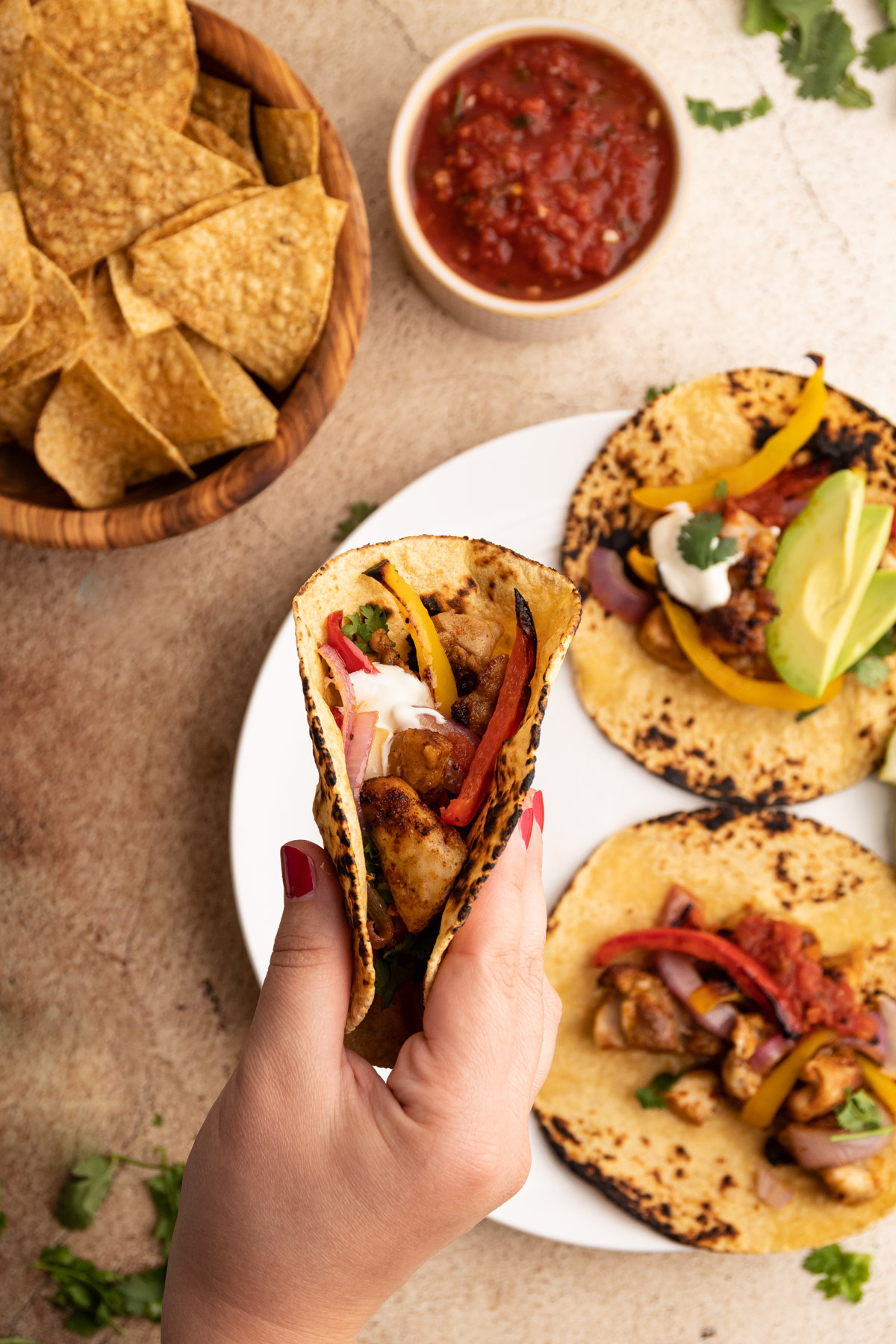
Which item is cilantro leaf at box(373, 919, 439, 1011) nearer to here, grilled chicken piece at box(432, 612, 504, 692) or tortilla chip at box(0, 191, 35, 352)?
grilled chicken piece at box(432, 612, 504, 692)

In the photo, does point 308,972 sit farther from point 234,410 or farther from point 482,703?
point 234,410

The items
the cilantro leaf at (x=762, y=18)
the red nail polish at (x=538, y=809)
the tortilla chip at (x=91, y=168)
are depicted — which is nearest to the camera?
the red nail polish at (x=538, y=809)

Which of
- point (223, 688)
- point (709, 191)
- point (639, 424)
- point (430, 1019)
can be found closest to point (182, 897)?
point (223, 688)

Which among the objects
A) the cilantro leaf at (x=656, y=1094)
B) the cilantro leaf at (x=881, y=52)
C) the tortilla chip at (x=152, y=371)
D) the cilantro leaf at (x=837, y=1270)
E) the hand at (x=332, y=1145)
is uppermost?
the cilantro leaf at (x=881, y=52)

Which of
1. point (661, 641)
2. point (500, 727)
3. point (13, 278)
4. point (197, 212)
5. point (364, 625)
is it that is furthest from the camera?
point (661, 641)

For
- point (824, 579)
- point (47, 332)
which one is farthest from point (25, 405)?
point (824, 579)

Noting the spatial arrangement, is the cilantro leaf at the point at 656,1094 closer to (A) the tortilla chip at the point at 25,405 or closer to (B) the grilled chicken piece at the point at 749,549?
(B) the grilled chicken piece at the point at 749,549

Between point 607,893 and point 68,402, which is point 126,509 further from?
point 607,893

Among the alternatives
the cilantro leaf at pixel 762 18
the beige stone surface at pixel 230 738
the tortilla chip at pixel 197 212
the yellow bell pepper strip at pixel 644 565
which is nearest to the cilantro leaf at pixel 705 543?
the yellow bell pepper strip at pixel 644 565
